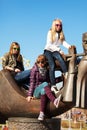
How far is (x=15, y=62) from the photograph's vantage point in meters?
7.43

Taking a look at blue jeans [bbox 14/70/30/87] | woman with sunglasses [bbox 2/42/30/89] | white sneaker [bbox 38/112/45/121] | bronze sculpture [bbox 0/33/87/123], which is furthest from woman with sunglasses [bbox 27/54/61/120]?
woman with sunglasses [bbox 2/42/30/89]

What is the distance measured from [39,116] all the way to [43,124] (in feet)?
0.58

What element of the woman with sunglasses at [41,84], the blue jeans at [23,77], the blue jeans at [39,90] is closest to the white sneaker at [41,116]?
the woman with sunglasses at [41,84]

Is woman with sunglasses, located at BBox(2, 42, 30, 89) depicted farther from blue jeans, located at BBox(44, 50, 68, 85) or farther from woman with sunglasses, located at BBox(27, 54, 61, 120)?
blue jeans, located at BBox(44, 50, 68, 85)

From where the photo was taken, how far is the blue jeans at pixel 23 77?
23.6ft

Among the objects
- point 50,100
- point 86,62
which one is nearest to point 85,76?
point 86,62

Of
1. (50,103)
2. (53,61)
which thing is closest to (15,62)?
(53,61)

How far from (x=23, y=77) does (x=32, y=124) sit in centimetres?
89

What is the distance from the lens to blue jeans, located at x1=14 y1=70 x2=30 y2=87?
719 cm

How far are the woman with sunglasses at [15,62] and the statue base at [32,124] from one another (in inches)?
28.5

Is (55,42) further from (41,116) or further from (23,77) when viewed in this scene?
(41,116)

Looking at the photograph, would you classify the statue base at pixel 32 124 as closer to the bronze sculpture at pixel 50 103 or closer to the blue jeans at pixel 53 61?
the bronze sculpture at pixel 50 103

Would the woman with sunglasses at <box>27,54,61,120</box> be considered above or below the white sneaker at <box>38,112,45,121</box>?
above

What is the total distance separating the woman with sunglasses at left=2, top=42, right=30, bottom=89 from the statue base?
72 cm
